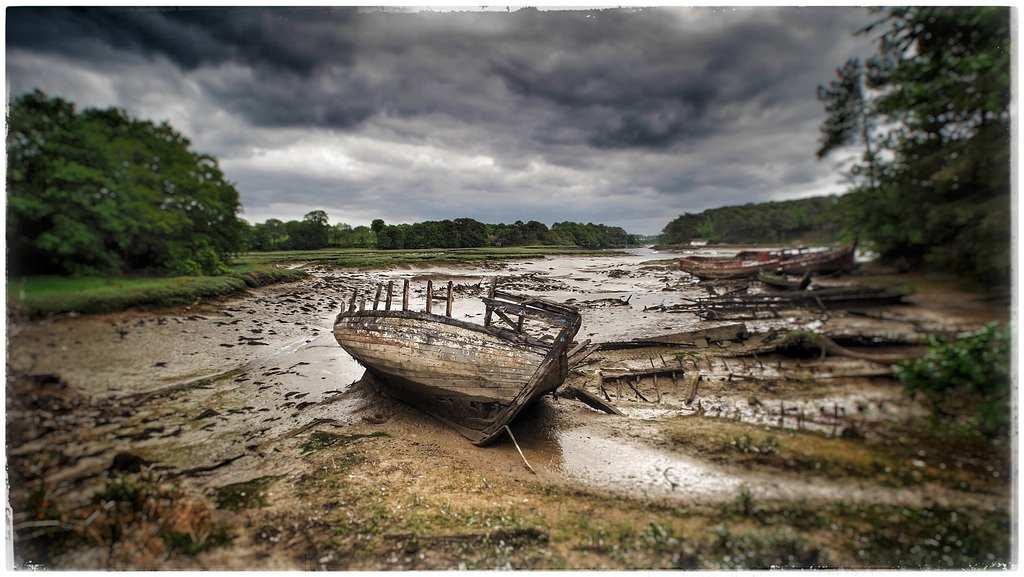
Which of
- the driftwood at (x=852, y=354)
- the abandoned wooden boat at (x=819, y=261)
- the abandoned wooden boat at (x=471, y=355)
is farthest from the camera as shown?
the abandoned wooden boat at (x=471, y=355)

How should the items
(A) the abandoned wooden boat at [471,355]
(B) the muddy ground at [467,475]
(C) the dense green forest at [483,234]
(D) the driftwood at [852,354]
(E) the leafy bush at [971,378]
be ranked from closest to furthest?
(E) the leafy bush at [971,378] → (B) the muddy ground at [467,475] → (D) the driftwood at [852,354] → (A) the abandoned wooden boat at [471,355] → (C) the dense green forest at [483,234]

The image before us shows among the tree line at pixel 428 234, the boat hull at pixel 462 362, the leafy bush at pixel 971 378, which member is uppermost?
the tree line at pixel 428 234

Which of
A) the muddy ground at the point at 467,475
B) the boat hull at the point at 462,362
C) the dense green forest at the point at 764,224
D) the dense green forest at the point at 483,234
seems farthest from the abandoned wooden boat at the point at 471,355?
the dense green forest at the point at 764,224

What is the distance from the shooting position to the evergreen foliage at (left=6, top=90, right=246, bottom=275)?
2484mm

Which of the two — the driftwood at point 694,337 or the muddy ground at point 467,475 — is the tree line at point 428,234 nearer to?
the muddy ground at point 467,475

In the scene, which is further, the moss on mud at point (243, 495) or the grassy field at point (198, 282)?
the moss on mud at point (243, 495)

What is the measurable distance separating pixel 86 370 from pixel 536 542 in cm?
361

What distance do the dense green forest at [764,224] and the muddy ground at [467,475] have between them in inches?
18.3

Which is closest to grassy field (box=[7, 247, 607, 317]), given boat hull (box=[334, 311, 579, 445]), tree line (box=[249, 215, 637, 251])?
tree line (box=[249, 215, 637, 251])

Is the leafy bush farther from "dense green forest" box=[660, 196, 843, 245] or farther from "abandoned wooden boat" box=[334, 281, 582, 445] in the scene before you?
"abandoned wooden boat" box=[334, 281, 582, 445]

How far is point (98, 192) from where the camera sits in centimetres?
258

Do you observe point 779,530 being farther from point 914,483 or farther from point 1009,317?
point 1009,317

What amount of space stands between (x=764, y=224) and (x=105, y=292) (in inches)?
220

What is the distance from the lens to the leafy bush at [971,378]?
7.31ft
